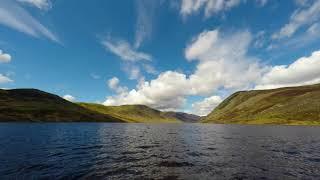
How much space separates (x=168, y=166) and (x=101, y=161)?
10.6 metres

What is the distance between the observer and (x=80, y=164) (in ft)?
115

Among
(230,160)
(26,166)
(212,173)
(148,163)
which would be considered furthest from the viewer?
(230,160)

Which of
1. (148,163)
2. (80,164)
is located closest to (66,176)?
(80,164)

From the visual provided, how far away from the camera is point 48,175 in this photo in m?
28.5

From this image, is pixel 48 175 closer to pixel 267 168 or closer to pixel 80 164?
pixel 80 164

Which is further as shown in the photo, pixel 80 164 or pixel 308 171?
pixel 80 164

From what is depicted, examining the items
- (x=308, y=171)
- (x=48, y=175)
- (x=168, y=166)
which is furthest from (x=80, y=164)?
(x=308, y=171)

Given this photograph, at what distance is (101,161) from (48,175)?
1008 cm

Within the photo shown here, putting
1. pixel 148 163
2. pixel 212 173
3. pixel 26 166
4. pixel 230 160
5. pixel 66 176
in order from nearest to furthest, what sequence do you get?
pixel 66 176, pixel 212 173, pixel 26 166, pixel 148 163, pixel 230 160

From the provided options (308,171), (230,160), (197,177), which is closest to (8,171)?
(197,177)

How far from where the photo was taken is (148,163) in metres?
36.5

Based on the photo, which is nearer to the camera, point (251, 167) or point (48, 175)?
point (48, 175)

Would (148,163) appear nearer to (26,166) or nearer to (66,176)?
(66,176)

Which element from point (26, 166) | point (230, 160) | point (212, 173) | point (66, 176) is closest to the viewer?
point (66, 176)
